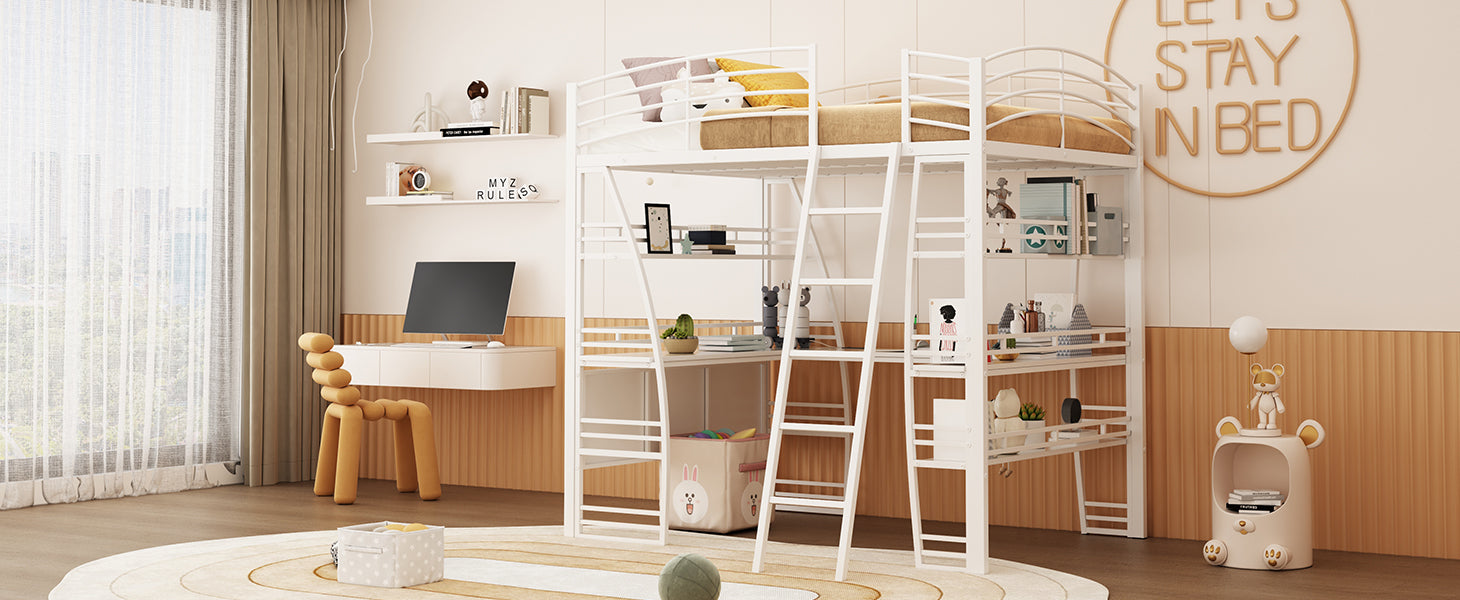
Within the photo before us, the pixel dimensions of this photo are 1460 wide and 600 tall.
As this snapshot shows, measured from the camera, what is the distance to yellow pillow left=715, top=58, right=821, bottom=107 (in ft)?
17.8

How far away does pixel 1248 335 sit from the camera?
5086mm

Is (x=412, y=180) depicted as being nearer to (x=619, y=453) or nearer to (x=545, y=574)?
(x=619, y=453)

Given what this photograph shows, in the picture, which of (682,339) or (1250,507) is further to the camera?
(682,339)

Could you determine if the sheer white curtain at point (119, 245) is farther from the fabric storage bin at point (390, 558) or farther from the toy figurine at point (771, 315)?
the toy figurine at point (771, 315)

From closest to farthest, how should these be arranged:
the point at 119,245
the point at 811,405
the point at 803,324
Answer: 1. the point at 803,324
2. the point at 811,405
3. the point at 119,245

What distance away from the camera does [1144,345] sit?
5.67 m

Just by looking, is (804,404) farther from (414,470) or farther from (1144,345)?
(414,470)

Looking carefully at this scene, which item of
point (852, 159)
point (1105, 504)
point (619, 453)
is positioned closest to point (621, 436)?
point (619, 453)

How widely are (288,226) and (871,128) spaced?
3.62m

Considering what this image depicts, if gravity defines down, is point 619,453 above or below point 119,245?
below

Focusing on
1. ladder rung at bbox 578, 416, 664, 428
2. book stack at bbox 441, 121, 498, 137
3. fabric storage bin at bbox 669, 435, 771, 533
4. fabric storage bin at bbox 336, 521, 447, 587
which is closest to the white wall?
book stack at bbox 441, 121, 498, 137

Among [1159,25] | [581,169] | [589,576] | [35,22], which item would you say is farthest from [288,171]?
[1159,25]

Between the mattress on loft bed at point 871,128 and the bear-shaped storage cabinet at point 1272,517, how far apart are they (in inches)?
47.7

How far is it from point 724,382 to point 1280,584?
96.4 inches
